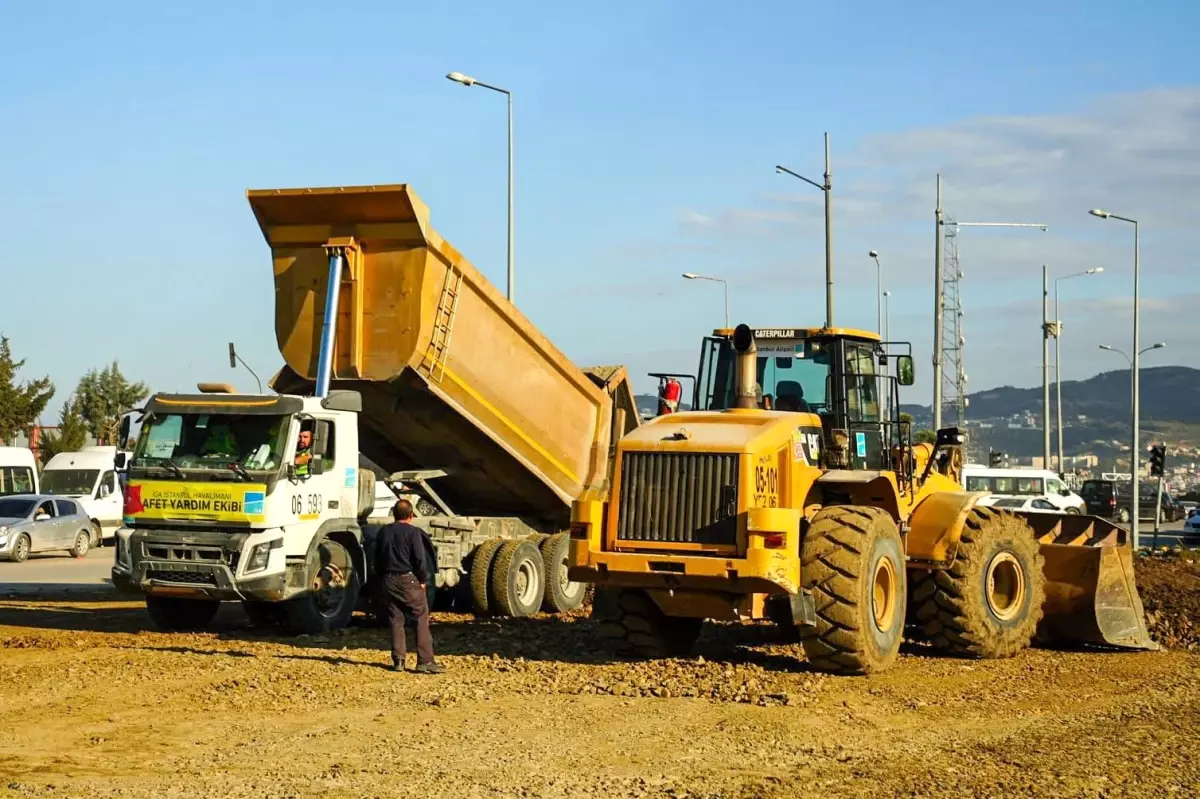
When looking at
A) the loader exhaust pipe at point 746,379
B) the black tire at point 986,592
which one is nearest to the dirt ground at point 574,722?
the black tire at point 986,592

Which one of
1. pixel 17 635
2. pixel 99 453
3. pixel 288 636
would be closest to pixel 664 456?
pixel 288 636

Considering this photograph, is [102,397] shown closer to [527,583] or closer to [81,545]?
[81,545]

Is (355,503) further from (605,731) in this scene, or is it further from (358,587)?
(605,731)

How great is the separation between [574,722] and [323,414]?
20.8ft

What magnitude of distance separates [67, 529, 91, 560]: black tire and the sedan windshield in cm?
134

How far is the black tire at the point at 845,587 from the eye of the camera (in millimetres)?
12438

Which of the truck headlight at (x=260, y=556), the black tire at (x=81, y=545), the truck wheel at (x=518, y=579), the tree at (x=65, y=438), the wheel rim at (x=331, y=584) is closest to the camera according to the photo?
the truck headlight at (x=260, y=556)

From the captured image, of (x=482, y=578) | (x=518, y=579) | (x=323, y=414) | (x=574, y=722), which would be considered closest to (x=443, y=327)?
(x=323, y=414)

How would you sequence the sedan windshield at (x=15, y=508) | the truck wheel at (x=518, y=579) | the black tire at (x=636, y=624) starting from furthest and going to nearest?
the sedan windshield at (x=15, y=508), the truck wheel at (x=518, y=579), the black tire at (x=636, y=624)

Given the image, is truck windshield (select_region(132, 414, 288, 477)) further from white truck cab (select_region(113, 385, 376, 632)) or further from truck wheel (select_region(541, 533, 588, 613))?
truck wheel (select_region(541, 533, 588, 613))

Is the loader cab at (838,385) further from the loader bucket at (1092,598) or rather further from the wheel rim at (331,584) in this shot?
the wheel rim at (331,584)

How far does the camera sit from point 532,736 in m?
10.1

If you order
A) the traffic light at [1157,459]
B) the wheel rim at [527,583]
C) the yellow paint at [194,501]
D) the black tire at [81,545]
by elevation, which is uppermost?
the traffic light at [1157,459]

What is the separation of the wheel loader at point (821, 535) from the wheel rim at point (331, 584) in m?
3.69
